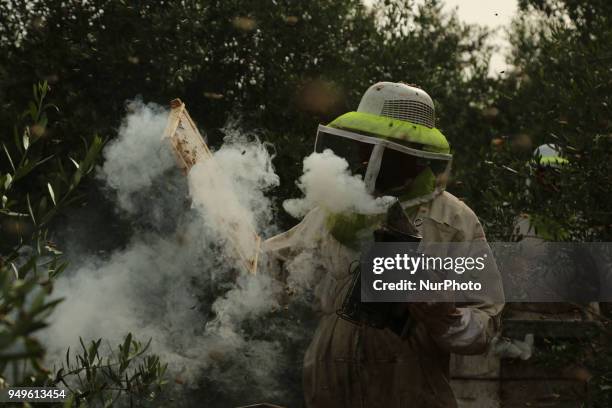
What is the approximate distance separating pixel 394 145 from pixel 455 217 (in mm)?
417

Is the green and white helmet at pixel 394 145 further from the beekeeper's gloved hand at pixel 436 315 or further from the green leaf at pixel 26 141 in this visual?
the green leaf at pixel 26 141

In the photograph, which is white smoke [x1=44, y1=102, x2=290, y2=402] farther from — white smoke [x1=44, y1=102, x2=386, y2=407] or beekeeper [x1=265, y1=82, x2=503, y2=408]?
beekeeper [x1=265, y1=82, x2=503, y2=408]

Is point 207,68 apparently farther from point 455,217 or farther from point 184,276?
point 455,217

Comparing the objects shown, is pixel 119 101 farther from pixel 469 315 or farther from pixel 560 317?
pixel 469 315

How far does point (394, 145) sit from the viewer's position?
4.03 metres

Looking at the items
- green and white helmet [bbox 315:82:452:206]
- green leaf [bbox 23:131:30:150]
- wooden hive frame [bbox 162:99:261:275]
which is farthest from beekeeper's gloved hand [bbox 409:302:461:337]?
green leaf [bbox 23:131:30:150]

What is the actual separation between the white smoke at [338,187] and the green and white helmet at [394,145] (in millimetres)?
80

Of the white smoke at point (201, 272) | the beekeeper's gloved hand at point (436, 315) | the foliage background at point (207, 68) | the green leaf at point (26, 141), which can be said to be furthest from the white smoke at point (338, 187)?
the foliage background at point (207, 68)

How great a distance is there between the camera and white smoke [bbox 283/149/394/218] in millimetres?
3914

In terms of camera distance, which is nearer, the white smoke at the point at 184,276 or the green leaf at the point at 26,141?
the green leaf at the point at 26,141

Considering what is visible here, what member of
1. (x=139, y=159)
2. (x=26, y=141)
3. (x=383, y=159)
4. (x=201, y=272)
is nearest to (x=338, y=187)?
(x=383, y=159)

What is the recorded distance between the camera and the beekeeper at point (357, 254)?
4047 millimetres

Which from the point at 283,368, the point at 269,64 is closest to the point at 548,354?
the point at 283,368

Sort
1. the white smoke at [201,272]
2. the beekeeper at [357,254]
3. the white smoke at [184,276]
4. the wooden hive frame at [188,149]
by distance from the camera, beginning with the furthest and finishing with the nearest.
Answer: the white smoke at [184,276] → the white smoke at [201,272] → the wooden hive frame at [188,149] → the beekeeper at [357,254]
